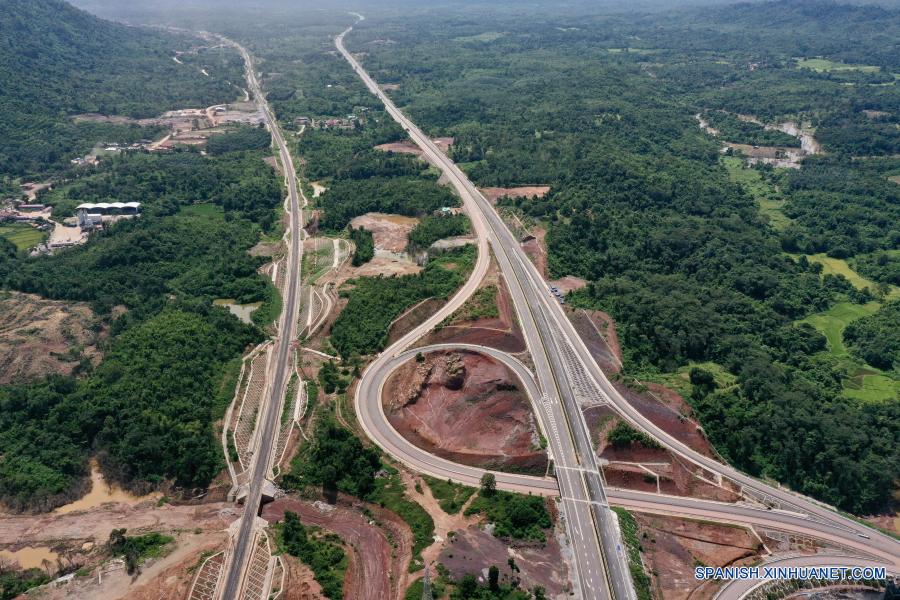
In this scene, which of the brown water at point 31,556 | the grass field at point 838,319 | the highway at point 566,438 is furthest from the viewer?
the grass field at point 838,319

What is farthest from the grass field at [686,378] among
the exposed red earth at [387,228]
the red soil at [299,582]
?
the exposed red earth at [387,228]

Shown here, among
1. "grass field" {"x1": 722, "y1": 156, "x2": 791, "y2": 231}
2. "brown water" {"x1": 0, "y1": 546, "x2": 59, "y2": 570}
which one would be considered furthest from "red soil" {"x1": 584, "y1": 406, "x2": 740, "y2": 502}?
"grass field" {"x1": 722, "y1": 156, "x2": 791, "y2": 231}

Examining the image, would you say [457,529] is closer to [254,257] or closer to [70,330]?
[70,330]

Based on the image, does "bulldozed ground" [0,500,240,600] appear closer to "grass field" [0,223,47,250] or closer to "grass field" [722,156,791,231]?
"grass field" [0,223,47,250]

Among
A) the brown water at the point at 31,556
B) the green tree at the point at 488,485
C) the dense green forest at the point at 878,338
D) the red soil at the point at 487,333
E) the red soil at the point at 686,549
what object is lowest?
the brown water at the point at 31,556

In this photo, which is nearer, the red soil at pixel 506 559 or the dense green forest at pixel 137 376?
the red soil at pixel 506 559

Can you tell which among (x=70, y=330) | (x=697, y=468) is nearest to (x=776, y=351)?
(x=697, y=468)

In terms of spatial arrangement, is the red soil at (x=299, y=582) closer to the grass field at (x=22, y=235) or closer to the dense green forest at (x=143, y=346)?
the dense green forest at (x=143, y=346)
